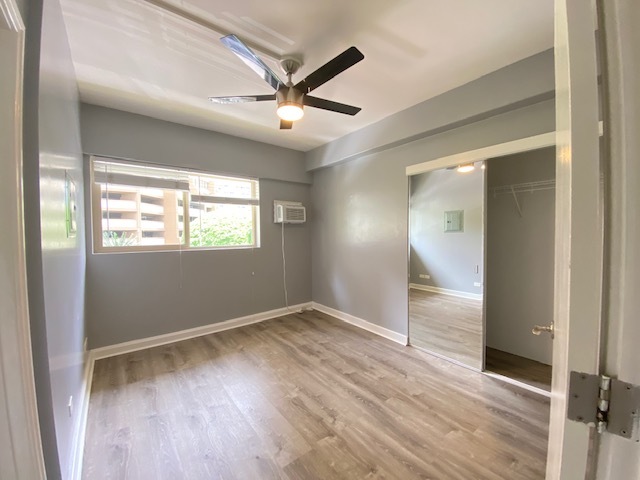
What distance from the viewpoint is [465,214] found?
2.77m

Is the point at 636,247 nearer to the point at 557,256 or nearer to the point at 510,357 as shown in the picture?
the point at 557,256

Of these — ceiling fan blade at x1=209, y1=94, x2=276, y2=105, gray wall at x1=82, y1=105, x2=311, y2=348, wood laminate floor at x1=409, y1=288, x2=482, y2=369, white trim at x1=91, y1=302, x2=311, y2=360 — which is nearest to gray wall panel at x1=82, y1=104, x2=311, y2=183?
gray wall at x1=82, y1=105, x2=311, y2=348

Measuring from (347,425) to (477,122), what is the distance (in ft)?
9.31

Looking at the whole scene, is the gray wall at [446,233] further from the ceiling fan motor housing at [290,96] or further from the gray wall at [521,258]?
the ceiling fan motor housing at [290,96]

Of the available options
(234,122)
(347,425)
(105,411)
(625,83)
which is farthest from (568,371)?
(234,122)

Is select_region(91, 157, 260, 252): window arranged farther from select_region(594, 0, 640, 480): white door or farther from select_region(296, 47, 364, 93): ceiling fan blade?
select_region(594, 0, 640, 480): white door

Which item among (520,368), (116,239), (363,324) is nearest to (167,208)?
(116,239)

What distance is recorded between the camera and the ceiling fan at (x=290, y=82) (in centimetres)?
157

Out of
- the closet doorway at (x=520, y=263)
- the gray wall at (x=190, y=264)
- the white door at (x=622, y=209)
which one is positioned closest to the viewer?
the white door at (x=622, y=209)

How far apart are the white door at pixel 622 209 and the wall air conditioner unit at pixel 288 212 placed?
376 cm

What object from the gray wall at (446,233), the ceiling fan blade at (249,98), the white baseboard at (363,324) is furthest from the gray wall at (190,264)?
the gray wall at (446,233)

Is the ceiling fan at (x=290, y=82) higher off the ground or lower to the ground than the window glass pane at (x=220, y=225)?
higher

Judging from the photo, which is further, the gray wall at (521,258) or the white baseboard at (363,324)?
the white baseboard at (363,324)

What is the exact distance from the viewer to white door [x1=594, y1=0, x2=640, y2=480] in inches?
18.1
